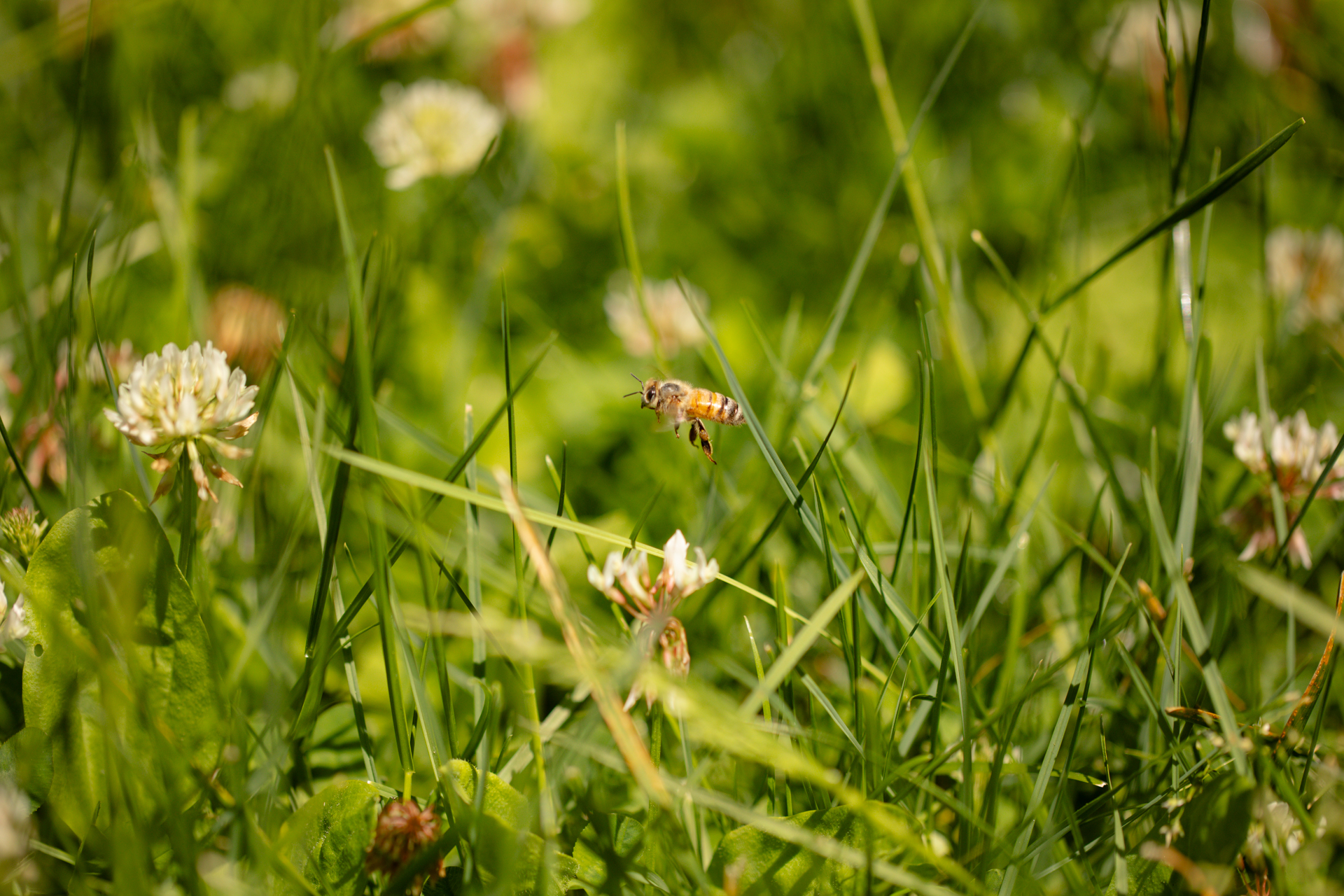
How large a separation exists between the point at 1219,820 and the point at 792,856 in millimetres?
378

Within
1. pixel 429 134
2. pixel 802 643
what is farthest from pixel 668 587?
pixel 429 134

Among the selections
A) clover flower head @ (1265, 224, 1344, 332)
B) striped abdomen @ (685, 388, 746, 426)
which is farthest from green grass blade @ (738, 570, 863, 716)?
clover flower head @ (1265, 224, 1344, 332)

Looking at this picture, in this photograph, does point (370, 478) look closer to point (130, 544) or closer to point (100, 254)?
point (130, 544)

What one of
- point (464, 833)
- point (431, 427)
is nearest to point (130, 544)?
point (464, 833)

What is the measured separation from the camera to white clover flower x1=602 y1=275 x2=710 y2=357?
64.1 inches

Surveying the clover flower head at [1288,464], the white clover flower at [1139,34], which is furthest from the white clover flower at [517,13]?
the clover flower head at [1288,464]

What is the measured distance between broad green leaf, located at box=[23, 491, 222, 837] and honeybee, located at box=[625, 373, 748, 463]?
1.98 ft

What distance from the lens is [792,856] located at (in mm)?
781

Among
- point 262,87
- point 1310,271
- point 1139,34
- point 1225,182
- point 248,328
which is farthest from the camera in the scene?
point 1139,34

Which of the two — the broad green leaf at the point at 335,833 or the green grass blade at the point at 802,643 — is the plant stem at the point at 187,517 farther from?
the green grass blade at the point at 802,643

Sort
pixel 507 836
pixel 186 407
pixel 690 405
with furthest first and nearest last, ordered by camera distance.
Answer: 1. pixel 690 405
2. pixel 186 407
3. pixel 507 836

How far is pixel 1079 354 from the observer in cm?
145

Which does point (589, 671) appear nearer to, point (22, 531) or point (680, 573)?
point (680, 573)

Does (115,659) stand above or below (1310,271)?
below
